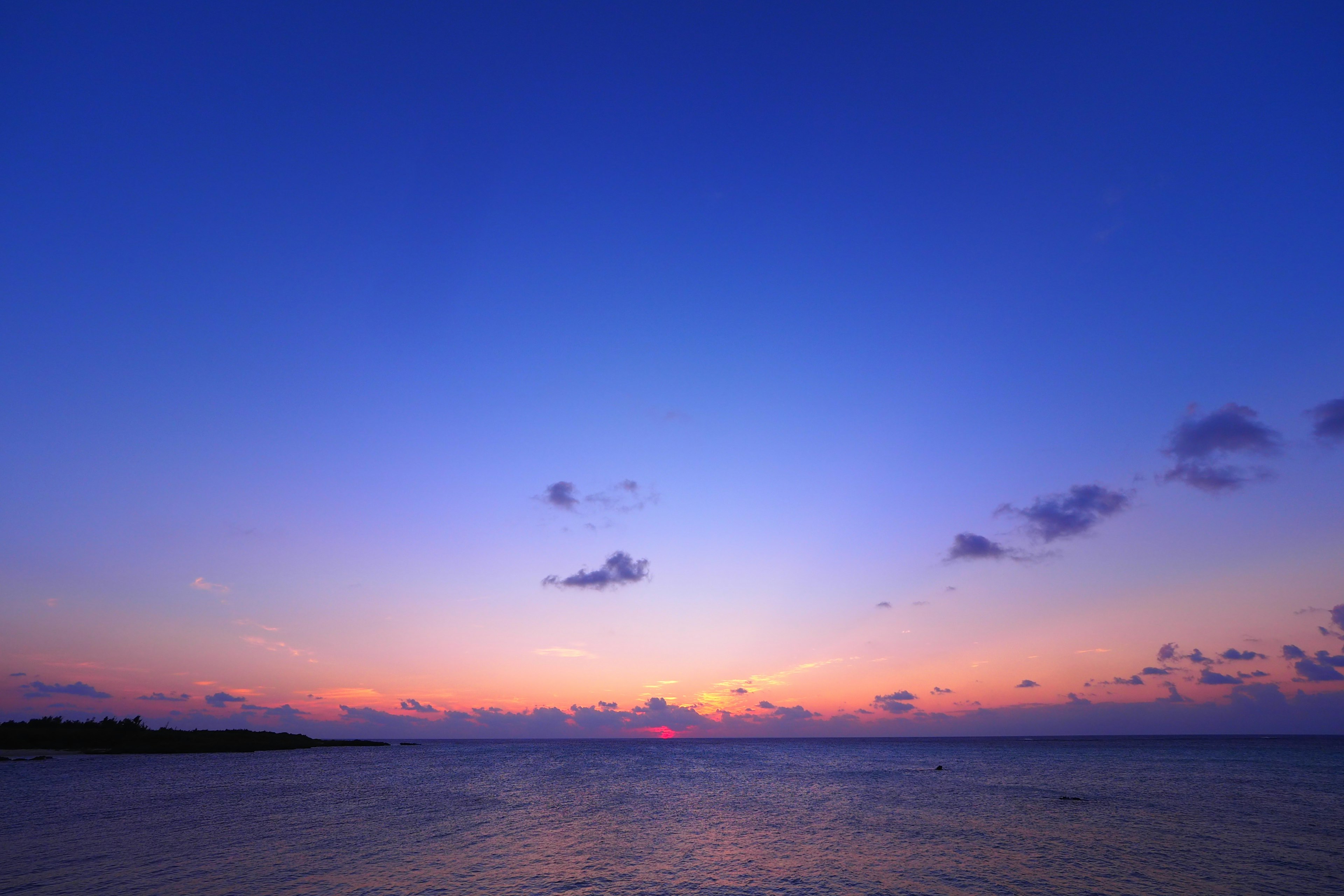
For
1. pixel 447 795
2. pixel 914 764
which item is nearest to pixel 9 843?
pixel 447 795

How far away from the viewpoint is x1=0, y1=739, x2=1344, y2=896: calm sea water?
1112 inches

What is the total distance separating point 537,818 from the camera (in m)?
46.6

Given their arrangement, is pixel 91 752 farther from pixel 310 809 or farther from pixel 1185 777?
pixel 1185 777

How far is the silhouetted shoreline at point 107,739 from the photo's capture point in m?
116

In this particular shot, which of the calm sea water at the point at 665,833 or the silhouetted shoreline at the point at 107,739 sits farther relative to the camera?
the silhouetted shoreline at the point at 107,739

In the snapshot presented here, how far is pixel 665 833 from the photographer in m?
40.6

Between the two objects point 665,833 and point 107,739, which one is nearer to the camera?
point 665,833

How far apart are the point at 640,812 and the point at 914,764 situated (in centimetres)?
8589

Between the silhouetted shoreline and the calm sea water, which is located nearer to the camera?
the calm sea water

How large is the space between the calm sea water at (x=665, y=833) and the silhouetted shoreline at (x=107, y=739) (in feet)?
143

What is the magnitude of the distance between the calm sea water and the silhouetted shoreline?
143ft

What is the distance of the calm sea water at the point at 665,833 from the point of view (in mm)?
28234

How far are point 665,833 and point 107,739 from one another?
141m

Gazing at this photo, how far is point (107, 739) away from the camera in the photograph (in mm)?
125188
